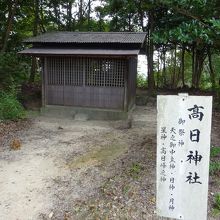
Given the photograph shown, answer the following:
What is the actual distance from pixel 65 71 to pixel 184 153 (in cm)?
1061

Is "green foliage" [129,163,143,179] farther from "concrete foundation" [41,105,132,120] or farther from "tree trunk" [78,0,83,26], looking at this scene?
"tree trunk" [78,0,83,26]

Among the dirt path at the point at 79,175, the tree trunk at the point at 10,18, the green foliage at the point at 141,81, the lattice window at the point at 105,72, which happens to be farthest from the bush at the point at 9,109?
the green foliage at the point at 141,81

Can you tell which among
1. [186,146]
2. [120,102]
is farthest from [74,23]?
[186,146]

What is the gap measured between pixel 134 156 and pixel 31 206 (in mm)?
3041

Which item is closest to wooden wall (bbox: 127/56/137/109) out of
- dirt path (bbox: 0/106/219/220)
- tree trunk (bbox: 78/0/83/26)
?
dirt path (bbox: 0/106/219/220)

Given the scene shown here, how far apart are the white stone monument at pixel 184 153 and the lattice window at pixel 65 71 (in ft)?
33.3

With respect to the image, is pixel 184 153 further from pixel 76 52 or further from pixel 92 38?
pixel 92 38

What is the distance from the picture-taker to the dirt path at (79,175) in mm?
5625

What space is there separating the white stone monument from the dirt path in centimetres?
178

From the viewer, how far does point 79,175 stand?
718 cm

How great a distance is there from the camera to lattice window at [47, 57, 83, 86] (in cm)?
1349

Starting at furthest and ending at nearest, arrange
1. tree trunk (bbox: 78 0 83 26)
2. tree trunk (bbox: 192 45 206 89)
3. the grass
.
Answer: tree trunk (bbox: 78 0 83 26)
tree trunk (bbox: 192 45 206 89)
the grass

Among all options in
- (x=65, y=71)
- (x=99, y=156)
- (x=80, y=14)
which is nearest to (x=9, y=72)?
(x=65, y=71)

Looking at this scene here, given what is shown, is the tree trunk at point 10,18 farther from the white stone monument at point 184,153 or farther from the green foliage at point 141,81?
the white stone monument at point 184,153
